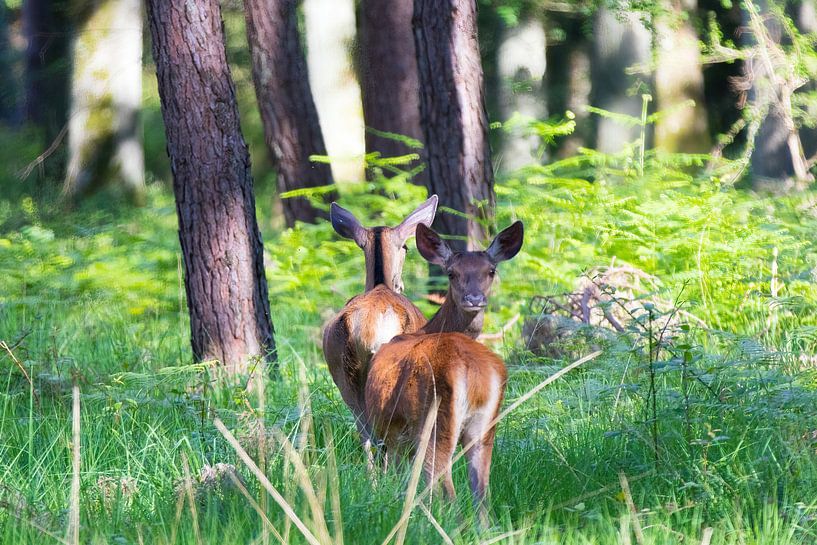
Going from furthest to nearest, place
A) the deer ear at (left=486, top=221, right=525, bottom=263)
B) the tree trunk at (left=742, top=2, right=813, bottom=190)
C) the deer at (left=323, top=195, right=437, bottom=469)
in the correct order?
the tree trunk at (left=742, top=2, right=813, bottom=190) < the deer ear at (left=486, top=221, right=525, bottom=263) < the deer at (left=323, top=195, right=437, bottom=469)

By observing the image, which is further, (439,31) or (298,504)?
(439,31)

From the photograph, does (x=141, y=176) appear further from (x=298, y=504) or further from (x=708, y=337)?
(x=298, y=504)

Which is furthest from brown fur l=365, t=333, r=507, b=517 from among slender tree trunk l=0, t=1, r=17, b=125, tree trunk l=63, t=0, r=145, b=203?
slender tree trunk l=0, t=1, r=17, b=125

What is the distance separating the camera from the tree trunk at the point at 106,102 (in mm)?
19172

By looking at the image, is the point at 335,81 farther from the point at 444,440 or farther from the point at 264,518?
the point at 264,518

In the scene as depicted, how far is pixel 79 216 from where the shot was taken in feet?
55.3

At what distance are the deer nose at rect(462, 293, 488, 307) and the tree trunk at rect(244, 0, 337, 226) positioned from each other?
25.9ft

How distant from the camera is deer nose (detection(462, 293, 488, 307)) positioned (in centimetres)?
596

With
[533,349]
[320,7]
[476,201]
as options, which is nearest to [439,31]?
[476,201]

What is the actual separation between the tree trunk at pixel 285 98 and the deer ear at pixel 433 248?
7.21m

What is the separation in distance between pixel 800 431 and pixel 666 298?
356cm

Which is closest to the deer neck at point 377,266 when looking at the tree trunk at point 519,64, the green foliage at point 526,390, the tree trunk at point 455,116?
the green foliage at point 526,390

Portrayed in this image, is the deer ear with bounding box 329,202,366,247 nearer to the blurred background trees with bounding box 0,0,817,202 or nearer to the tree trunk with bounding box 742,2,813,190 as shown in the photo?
the blurred background trees with bounding box 0,0,817,202

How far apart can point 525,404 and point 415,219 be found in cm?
158
